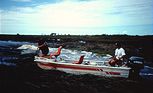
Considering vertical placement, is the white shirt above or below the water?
above

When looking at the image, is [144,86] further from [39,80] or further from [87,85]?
[39,80]

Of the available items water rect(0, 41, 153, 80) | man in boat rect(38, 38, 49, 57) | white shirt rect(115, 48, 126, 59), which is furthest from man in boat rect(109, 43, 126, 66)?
man in boat rect(38, 38, 49, 57)

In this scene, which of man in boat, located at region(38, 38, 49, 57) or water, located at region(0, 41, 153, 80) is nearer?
man in boat, located at region(38, 38, 49, 57)

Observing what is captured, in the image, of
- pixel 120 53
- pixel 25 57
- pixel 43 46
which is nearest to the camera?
pixel 120 53

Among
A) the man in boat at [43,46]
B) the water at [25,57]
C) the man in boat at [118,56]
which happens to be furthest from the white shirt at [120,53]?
the man in boat at [43,46]

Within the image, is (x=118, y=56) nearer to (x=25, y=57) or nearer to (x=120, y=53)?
(x=120, y=53)

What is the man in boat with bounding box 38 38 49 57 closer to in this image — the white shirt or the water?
the water

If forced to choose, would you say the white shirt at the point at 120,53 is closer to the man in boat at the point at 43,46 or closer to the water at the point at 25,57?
the water at the point at 25,57

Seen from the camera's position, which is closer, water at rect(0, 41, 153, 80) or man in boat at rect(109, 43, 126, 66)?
man in boat at rect(109, 43, 126, 66)

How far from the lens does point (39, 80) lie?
28.7 feet

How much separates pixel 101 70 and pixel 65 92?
224 centimetres

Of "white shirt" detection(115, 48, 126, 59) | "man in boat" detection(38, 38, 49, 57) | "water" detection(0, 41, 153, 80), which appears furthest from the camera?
"water" detection(0, 41, 153, 80)

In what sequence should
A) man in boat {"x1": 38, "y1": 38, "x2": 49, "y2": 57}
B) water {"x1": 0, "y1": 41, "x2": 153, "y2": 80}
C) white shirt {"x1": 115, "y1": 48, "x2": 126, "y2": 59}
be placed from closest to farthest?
white shirt {"x1": 115, "y1": 48, "x2": 126, "y2": 59} < man in boat {"x1": 38, "y1": 38, "x2": 49, "y2": 57} < water {"x1": 0, "y1": 41, "x2": 153, "y2": 80}

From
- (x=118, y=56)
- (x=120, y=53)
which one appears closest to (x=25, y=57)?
(x=118, y=56)
